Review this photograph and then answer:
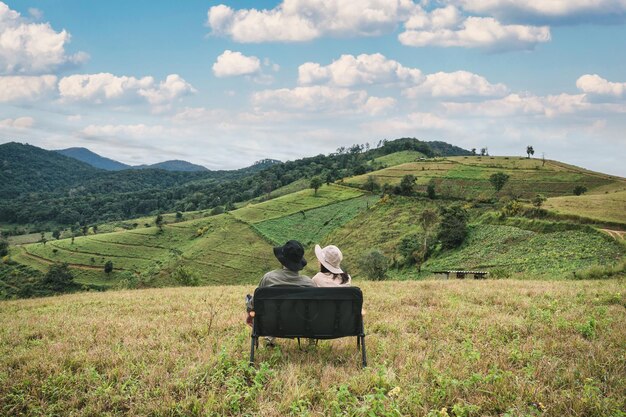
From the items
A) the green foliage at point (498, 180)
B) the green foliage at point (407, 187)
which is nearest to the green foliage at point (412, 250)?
the green foliage at point (407, 187)

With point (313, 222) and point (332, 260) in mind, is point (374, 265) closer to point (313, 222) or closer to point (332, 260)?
point (313, 222)

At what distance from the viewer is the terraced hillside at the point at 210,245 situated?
99.2 meters

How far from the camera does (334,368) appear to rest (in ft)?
20.8

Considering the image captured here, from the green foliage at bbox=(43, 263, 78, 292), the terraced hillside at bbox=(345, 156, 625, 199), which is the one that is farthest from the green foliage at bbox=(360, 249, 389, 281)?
the green foliage at bbox=(43, 263, 78, 292)

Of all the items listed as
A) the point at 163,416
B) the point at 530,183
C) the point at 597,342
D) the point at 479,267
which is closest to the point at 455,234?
the point at 479,267

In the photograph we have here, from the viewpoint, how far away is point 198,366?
6.16 m

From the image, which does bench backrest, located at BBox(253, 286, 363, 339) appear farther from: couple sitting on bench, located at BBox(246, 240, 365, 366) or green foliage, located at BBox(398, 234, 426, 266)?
green foliage, located at BBox(398, 234, 426, 266)

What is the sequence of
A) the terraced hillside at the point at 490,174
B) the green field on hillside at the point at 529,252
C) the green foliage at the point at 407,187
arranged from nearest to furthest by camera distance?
1. the green field on hillside at the point at 529,252
2. the terraced hillside at the point at 490,174
3. the green foliage at the point at 407,187

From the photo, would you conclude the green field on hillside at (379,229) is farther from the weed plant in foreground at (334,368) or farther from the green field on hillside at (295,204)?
the weed plant in foreground at (334,368)

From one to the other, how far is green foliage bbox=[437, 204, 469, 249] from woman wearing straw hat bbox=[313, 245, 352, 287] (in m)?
69.3

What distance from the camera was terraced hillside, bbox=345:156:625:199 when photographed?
355ft

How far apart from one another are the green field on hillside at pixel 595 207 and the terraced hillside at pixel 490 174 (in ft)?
98.4

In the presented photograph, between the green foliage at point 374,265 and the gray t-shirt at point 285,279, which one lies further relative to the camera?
the green foliage at point 374,265

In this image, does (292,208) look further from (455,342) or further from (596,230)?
(455,342)
